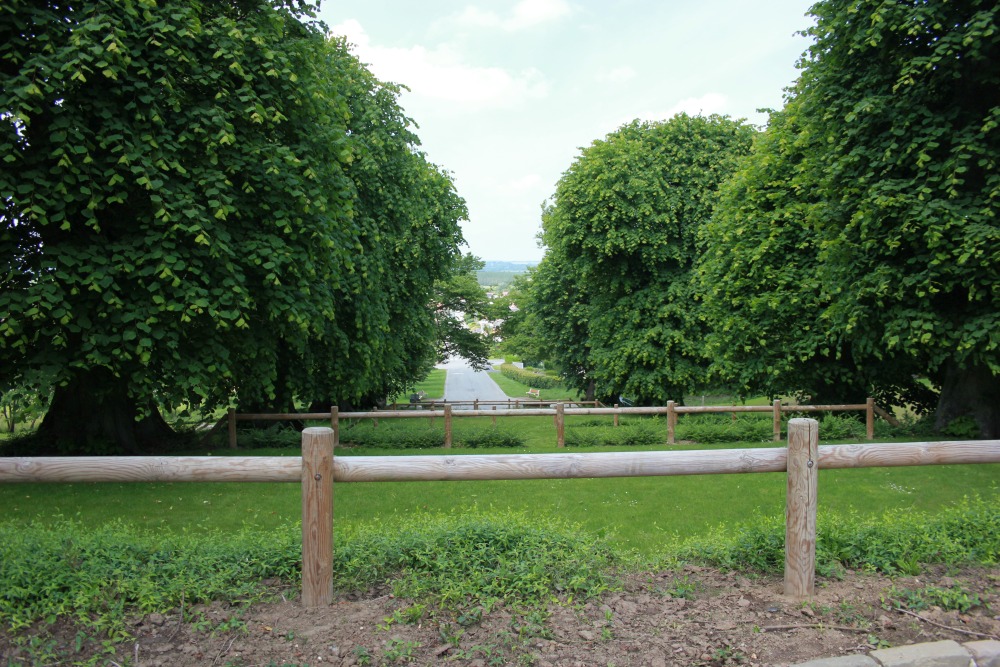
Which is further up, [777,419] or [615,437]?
[777,419]

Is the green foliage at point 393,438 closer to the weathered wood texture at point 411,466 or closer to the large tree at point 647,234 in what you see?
the large tree at point 647,234

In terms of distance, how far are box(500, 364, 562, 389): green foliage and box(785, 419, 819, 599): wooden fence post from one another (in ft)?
162

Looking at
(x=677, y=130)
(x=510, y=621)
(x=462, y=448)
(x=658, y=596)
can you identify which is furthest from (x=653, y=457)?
(x=677, y=130)

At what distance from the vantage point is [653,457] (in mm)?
4551

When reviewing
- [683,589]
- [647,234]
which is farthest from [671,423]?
[683,589]

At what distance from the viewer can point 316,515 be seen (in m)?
4.17

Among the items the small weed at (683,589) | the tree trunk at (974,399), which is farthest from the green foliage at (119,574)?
the tree trunk at (974,399)

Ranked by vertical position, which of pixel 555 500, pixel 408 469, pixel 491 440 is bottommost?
pixel 555 500

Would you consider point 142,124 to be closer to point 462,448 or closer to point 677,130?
point 462,448

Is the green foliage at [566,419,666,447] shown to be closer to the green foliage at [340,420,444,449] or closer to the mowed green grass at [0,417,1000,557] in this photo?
the green foliage at [340,420,444,449]

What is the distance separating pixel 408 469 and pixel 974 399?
1425cm

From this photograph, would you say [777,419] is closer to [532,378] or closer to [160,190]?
[160,190]

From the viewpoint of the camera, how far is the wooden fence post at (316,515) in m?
4.14

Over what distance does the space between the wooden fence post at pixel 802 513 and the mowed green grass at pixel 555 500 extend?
2.95 metres
